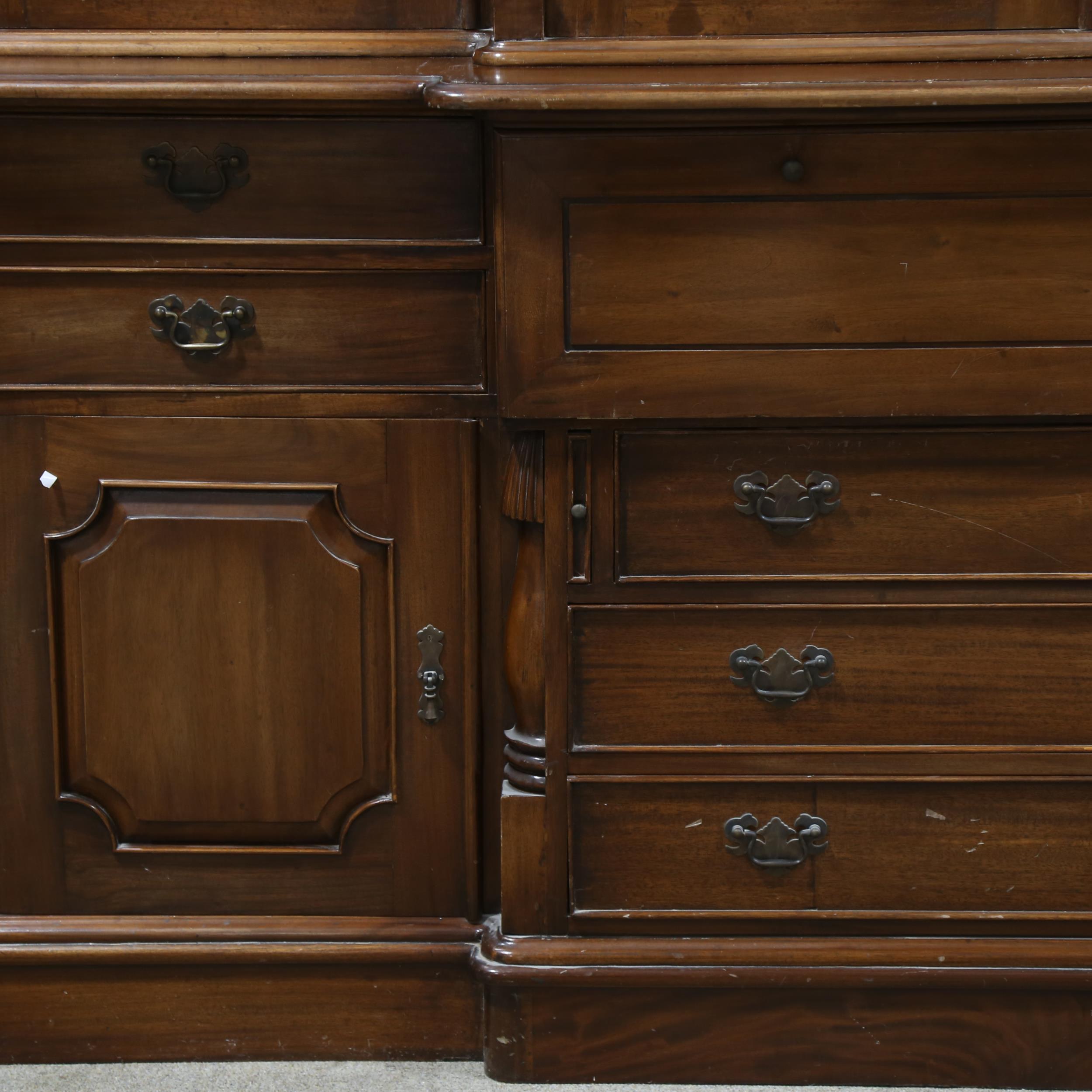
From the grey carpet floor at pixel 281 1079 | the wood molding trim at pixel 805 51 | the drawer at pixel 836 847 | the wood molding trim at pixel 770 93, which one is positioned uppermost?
the wood molding trim at pixel 805 51

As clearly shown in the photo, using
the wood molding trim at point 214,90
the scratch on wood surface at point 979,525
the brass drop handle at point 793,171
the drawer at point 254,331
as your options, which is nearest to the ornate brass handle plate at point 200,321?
the drawer at point 254,331

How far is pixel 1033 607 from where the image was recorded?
131cm

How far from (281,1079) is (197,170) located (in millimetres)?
913

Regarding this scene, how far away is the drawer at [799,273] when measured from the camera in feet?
4.00

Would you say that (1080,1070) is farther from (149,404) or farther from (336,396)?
(149,404)

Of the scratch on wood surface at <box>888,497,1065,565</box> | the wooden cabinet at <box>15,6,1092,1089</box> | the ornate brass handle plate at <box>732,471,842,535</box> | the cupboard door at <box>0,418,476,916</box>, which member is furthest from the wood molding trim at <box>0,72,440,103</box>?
the scratch on wood surface at <box>888,497,1065,565</box>

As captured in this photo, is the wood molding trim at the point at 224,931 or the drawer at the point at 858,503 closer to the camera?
the drawer at the point at 858,503

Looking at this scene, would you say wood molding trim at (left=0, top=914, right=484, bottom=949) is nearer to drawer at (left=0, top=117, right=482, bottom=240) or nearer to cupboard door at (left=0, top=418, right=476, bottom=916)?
cupboard door at (left=0, top=418, right=476, bottom=916)

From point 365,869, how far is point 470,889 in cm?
11

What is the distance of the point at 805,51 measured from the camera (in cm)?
119

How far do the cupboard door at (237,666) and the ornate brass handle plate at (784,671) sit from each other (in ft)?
0.92

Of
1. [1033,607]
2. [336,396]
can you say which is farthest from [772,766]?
[336,396]

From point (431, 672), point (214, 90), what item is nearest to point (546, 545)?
point (431, 672)

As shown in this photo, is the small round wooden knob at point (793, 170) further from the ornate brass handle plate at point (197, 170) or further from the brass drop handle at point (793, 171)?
the ornate brass handle plate at point (197, 170)
